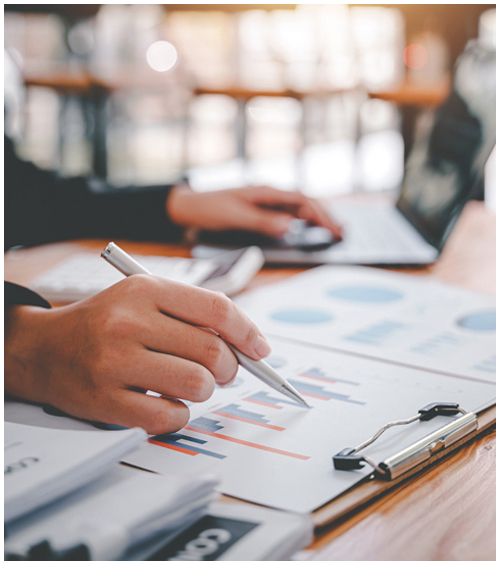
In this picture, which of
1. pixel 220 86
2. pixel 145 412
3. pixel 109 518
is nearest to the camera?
pixel 109 518

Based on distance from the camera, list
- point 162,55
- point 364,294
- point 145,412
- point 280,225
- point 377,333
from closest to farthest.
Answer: point 145,412, point 377,333, point 364,294, point 280,225, point 162,55

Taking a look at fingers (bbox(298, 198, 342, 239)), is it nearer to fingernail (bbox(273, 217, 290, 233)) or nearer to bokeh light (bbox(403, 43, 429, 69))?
fingernail (bbox(273, 217, 290, 233))

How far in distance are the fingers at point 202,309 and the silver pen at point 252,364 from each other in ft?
0.06

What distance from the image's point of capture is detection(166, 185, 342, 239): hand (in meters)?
0.96

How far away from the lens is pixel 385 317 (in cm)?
66

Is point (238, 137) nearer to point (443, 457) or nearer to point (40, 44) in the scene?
point (40, 44)

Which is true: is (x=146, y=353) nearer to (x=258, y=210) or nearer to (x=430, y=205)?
(x=258, y=210)

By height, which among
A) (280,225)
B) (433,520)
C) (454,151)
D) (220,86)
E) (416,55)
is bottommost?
(433,520)

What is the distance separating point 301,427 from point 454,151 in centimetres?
74

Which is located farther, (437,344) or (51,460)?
(437,344)

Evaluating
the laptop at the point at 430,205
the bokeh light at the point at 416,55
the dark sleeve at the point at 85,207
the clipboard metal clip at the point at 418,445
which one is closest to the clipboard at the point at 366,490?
the clipboard metal clip at the point at 418,445

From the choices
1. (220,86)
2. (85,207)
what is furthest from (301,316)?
(220,86)

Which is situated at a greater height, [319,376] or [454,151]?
[454,151]

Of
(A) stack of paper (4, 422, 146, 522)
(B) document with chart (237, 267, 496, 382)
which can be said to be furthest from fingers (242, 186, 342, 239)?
(A) stack of paper (4, 422, 146, 522)
